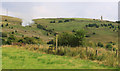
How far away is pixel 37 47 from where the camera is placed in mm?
26094


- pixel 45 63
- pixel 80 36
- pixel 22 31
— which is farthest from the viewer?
pixel 22 31

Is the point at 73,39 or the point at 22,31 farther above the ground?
the point at 73,39

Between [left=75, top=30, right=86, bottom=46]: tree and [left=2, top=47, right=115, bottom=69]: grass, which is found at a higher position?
[left=75, top=30, right=86, bottom=46]: tree

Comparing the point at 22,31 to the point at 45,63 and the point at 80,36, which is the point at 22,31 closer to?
the point at 80,36

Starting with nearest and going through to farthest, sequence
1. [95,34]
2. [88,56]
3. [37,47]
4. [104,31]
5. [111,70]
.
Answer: [111,70] < [88,56] < [37,47] < [95,34] < [104,31]

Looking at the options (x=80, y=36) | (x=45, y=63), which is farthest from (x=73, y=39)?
(x=45, y=63)

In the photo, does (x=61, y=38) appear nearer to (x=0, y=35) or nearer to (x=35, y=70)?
(x=35, y=70)

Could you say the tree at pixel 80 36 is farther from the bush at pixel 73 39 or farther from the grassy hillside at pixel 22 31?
the grassy hillside at pixel 22 31

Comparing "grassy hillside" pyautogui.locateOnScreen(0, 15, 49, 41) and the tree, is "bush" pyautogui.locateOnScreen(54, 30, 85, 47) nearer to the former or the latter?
the tree

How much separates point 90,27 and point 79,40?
62.9m

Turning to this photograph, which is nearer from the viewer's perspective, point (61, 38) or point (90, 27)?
point (61, 38)

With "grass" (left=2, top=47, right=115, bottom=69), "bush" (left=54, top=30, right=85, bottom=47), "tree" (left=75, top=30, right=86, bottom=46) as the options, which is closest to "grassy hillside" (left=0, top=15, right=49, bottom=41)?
"bush" (left=54, top=30, right=85, bottom=47)

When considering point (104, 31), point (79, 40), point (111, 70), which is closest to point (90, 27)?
point (104, 31)

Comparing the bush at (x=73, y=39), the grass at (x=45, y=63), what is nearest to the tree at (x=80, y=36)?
the bush at (x=73, y=39)
